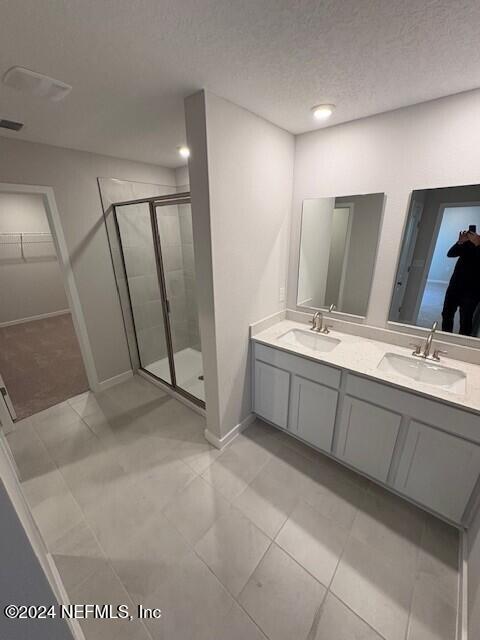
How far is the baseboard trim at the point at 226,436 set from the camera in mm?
2066

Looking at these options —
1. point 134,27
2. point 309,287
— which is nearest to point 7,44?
point 134,27

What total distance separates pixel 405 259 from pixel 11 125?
282cm

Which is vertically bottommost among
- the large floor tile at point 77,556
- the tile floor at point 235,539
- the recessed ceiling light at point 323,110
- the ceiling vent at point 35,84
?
the large floor tile at point 77,556

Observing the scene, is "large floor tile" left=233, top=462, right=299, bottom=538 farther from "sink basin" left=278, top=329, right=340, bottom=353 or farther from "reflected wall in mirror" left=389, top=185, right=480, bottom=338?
"reflected wall in mirror" left=389, top=185, right=480, bottom=338

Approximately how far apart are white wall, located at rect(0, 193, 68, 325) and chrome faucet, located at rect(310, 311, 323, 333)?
451 centimetres

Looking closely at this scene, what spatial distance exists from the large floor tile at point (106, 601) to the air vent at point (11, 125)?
2738 mm

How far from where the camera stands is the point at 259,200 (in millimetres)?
1852

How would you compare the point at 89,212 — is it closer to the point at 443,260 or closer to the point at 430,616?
the point at 443,260

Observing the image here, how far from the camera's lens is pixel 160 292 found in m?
2.66

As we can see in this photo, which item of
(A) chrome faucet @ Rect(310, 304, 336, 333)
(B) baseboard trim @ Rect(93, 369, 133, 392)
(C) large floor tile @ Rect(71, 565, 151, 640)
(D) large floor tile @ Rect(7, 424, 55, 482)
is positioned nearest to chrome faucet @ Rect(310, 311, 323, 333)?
(A) chrome faucet @ Rect(310, 304, 336, 333)

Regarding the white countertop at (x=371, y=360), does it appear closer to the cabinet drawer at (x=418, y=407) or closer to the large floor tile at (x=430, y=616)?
the cabinet drawer at (x=418, y=407)

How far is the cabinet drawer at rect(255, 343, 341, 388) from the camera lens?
5.62ft

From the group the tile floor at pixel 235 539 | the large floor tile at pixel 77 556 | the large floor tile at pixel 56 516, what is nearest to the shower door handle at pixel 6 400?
the tile floor at pixel 235 539

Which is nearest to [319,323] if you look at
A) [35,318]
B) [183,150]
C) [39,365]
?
[183,150]
